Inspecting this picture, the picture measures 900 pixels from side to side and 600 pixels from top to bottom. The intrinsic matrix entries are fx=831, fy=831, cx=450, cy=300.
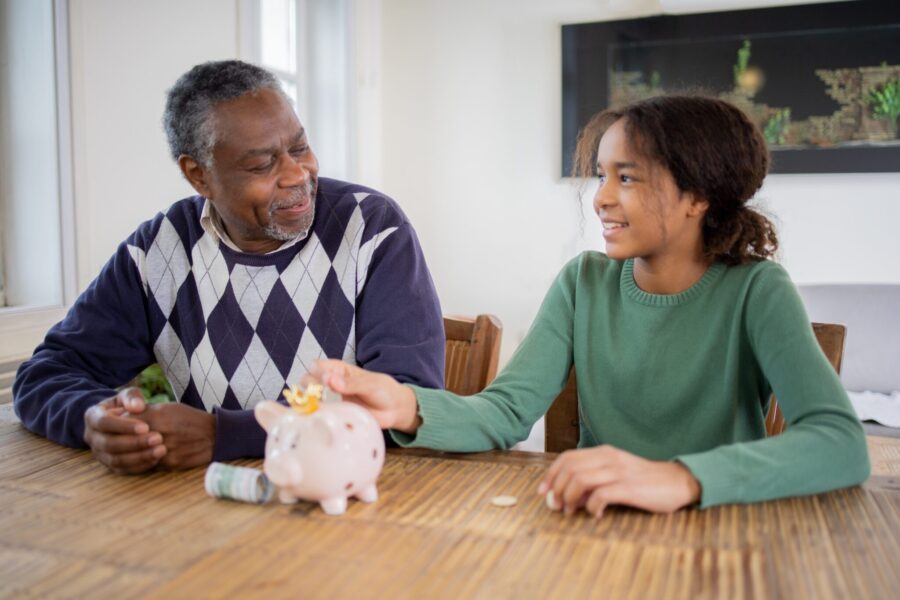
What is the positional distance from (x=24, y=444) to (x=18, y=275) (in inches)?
42.4

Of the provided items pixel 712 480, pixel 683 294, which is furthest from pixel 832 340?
pixel 712 480

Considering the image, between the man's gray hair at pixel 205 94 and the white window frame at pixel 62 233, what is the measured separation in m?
0.79

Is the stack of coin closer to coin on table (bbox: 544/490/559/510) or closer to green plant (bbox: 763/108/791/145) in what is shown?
coin on table (bbox: 544/490/559/510)

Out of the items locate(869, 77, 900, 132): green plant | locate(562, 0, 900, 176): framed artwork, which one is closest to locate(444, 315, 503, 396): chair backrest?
locate(562, 0, 900, 176): framed artwork

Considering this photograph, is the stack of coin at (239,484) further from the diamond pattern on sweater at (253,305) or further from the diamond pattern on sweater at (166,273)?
the diamond pattern on sweater at (166,273)

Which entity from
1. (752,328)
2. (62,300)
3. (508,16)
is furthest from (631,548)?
(508,16)

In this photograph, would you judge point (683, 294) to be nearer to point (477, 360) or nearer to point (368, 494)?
point (477, 360)

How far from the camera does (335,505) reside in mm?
896

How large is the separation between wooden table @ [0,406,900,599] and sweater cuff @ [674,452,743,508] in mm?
14

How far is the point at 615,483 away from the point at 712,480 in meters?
0.11

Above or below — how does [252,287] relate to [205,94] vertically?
below

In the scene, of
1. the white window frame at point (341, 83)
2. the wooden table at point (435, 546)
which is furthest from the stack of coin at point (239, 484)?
the white window frame at point (341, 83)

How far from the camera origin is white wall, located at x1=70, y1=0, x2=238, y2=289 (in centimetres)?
221

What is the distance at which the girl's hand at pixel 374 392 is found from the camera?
998 millimetres
